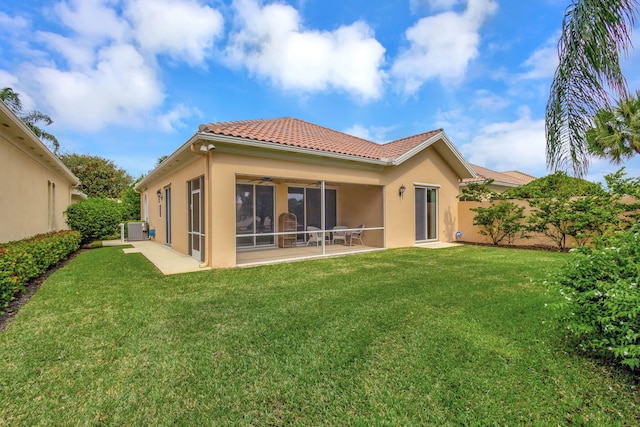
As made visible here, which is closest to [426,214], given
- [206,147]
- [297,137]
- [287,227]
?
[287,227]

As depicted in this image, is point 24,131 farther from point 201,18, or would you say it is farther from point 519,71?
point 519,71

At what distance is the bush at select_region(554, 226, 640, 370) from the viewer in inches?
108

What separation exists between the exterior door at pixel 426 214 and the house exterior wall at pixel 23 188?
45.9 feet

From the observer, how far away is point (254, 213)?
1223 centimetres

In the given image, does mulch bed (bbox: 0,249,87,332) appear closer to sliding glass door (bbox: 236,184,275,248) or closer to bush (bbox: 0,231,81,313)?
bush (bbox: 0,231,81,313)

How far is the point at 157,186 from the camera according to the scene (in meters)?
16.7

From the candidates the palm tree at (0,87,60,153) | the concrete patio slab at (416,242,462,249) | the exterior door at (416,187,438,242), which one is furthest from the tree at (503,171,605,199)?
the palm tree at (0,87,60,153)

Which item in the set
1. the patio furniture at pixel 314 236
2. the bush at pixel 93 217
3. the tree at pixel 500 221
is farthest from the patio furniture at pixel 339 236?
the bush at pixel 93 217

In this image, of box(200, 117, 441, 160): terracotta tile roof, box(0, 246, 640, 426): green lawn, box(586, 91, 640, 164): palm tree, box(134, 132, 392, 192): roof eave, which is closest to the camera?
box(0, 246, 640, 426): green lawn

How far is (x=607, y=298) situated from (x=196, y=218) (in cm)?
1028

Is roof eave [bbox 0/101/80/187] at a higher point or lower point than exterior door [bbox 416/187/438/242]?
higher

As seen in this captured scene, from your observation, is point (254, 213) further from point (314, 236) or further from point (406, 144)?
point (406, 144)

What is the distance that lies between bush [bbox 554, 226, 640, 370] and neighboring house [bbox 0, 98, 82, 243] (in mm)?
10312

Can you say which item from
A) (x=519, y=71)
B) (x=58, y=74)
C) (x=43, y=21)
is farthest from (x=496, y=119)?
(x=58, y=74)
